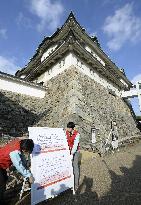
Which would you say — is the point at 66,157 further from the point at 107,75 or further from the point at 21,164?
the point at 107,75

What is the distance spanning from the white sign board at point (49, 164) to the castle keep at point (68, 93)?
7.89 m

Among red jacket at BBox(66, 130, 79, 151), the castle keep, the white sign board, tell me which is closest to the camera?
the white sign board

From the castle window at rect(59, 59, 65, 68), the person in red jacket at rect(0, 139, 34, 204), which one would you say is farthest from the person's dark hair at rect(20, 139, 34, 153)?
the castle window at rect(59, 59, 65, 68)

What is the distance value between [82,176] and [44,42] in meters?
21.0

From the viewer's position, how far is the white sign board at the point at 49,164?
532cm

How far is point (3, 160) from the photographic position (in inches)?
205

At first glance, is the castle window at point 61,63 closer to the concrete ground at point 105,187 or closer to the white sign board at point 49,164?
the concrete ground at point 105,187

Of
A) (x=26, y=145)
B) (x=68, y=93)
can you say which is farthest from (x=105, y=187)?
(x=68, y=93)

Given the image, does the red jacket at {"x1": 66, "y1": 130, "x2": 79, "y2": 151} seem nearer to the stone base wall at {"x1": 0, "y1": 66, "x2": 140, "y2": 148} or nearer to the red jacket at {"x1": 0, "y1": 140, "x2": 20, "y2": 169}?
the red jacket at {"x1": 0, "y1": 140, "x2": 20, "y2": 169}

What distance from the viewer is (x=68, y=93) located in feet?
60.7

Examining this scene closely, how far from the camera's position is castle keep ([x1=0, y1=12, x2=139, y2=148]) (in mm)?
17094

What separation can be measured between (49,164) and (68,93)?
1295cm

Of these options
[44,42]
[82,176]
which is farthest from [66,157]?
[44,42]

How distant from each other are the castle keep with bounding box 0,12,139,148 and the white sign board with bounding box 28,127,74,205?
7.89 metres
